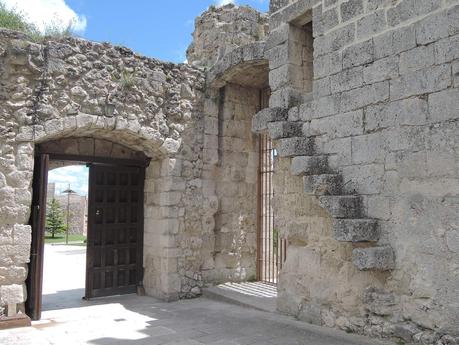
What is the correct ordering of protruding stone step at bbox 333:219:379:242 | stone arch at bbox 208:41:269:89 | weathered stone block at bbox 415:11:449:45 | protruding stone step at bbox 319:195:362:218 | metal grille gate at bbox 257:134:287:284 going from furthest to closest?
metal grille gate at bbox 257:134:287:284, stone arch at bbox 208:41:269:89, protruding stone step at bbox 319:195:362:218, protruding stone step at bbox 333:219:379:242, weathered stone block at bbox 415:11:449:45

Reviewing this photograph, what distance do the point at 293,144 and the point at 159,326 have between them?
251 centimetres

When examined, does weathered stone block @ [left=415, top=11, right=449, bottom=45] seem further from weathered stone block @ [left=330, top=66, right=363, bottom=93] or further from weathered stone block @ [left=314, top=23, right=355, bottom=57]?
weathered stone block @ [left=314, top=23, right=355, bottom=57]

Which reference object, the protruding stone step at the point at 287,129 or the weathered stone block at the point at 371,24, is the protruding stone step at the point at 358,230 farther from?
the weathered stone block at the point at 371,24

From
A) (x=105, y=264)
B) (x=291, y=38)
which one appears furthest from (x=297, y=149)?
(x=105, y=264)

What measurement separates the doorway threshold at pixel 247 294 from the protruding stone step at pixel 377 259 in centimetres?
176

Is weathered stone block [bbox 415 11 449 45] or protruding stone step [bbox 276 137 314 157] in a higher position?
weathered stone block [bbox 415 11 449 45]

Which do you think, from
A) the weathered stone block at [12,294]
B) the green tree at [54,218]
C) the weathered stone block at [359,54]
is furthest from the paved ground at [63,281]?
the green tree at [54,218]

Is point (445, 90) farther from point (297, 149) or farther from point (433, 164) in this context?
point (297, 149)

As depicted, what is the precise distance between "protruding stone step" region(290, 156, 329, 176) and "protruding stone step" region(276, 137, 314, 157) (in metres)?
0.12

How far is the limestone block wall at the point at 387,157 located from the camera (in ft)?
11.8

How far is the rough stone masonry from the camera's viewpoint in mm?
3729

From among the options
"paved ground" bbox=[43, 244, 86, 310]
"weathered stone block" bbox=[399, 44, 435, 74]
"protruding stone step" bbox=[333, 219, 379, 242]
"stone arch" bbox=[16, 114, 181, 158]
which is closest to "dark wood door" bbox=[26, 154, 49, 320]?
"stone arch" bbox=[16, 114, 181, 158]

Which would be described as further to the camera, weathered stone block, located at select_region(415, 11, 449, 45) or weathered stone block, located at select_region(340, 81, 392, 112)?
weathered stone block, located at select_region(340, 81, 392, 112)

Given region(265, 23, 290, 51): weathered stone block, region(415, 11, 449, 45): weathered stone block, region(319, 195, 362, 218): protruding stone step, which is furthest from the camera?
region(265, 23, 290, 51): weathered stone block
